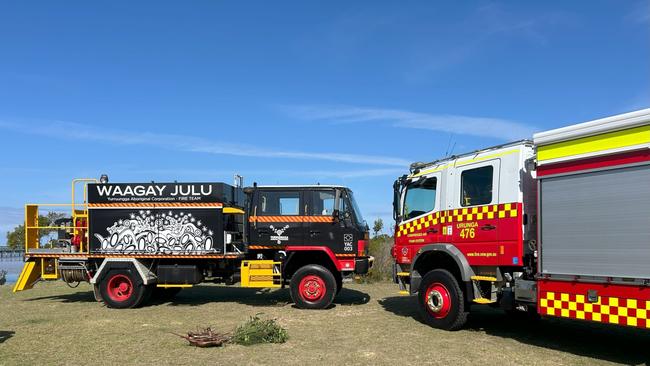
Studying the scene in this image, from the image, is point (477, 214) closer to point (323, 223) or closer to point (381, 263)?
point (323, 223)

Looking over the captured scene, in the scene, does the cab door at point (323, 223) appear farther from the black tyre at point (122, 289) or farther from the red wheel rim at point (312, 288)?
the black tyre at point (122, 289)

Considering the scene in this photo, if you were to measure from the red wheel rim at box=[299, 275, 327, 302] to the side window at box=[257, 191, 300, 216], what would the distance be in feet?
5.40

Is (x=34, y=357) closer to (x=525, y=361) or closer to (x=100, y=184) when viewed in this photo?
(x=100, y=184)

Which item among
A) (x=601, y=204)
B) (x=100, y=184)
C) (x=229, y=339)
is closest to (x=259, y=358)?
(x=229, y=339)

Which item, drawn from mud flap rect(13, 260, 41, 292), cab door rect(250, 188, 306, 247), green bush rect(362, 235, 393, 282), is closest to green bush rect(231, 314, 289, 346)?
cab door rect(250, 188, 306, 247)

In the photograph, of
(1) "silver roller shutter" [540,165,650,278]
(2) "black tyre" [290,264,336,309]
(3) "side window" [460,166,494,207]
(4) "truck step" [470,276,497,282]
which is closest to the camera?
(1) "silver roller shutter" [540,165,650,278]

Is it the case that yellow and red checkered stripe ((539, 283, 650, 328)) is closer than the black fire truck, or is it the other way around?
yellow and red checkered stripe ((539, 283, 650, 328))

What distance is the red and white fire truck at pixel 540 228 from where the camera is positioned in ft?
21.2

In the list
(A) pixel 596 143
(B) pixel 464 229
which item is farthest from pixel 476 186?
(A) pixel 596 143

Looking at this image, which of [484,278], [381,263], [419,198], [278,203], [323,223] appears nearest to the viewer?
[484,278]

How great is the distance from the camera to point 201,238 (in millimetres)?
12211

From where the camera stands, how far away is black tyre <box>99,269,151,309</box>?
39.8 ft

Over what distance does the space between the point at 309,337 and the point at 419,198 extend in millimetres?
3477

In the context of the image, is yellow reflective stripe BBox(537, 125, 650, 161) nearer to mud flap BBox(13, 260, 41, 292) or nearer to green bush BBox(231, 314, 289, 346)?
green bush BBox(231, 314, 289, 346)
